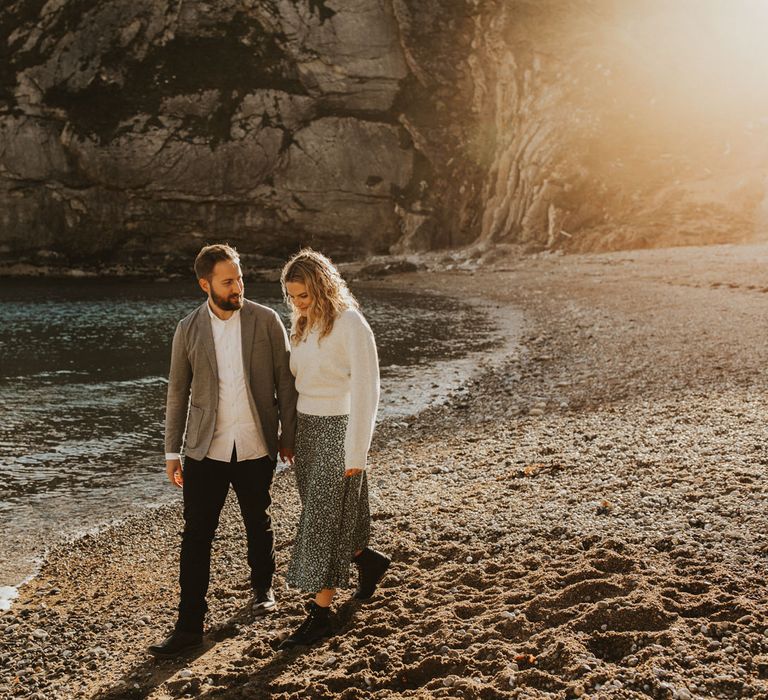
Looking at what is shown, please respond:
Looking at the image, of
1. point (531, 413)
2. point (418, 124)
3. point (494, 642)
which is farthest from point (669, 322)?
point (418, 124)

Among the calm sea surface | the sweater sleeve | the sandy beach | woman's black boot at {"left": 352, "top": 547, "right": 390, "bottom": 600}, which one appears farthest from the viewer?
the calm sea surface

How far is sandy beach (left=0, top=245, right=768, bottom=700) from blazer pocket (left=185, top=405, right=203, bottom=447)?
→ 1291mm

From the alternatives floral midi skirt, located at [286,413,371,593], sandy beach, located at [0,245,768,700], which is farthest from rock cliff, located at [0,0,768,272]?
floral midi skirt, located at [286,413,371,593]

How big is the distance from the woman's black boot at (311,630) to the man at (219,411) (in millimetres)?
627

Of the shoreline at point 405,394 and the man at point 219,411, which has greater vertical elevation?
the man at point 219,411

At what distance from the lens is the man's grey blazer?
15.3 feet

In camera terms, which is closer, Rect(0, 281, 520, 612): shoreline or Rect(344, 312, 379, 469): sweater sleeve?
Rect(344, 312, 379, 469): sweater sleeve

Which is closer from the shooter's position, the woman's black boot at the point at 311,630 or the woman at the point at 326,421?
the woman at the point at 326,421

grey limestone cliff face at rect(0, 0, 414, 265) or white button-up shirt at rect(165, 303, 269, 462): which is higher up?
grey limestone cliff face at rect(0, 0, 414, 265)

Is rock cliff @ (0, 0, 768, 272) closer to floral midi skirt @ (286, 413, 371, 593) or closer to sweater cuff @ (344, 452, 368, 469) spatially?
floral midi skirt @ (286, 413, 371, 593)

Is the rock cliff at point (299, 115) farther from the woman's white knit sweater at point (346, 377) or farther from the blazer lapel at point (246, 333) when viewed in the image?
the woman's white knit sweater at point (346, 377)

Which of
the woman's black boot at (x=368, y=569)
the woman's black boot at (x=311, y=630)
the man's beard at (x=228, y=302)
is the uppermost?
the man's beard at (x=228, y=302)

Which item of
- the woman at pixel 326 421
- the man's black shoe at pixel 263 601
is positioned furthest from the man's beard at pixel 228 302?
the man's black shoe at pixel 263 601

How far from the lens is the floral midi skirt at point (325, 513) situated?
450 cm
